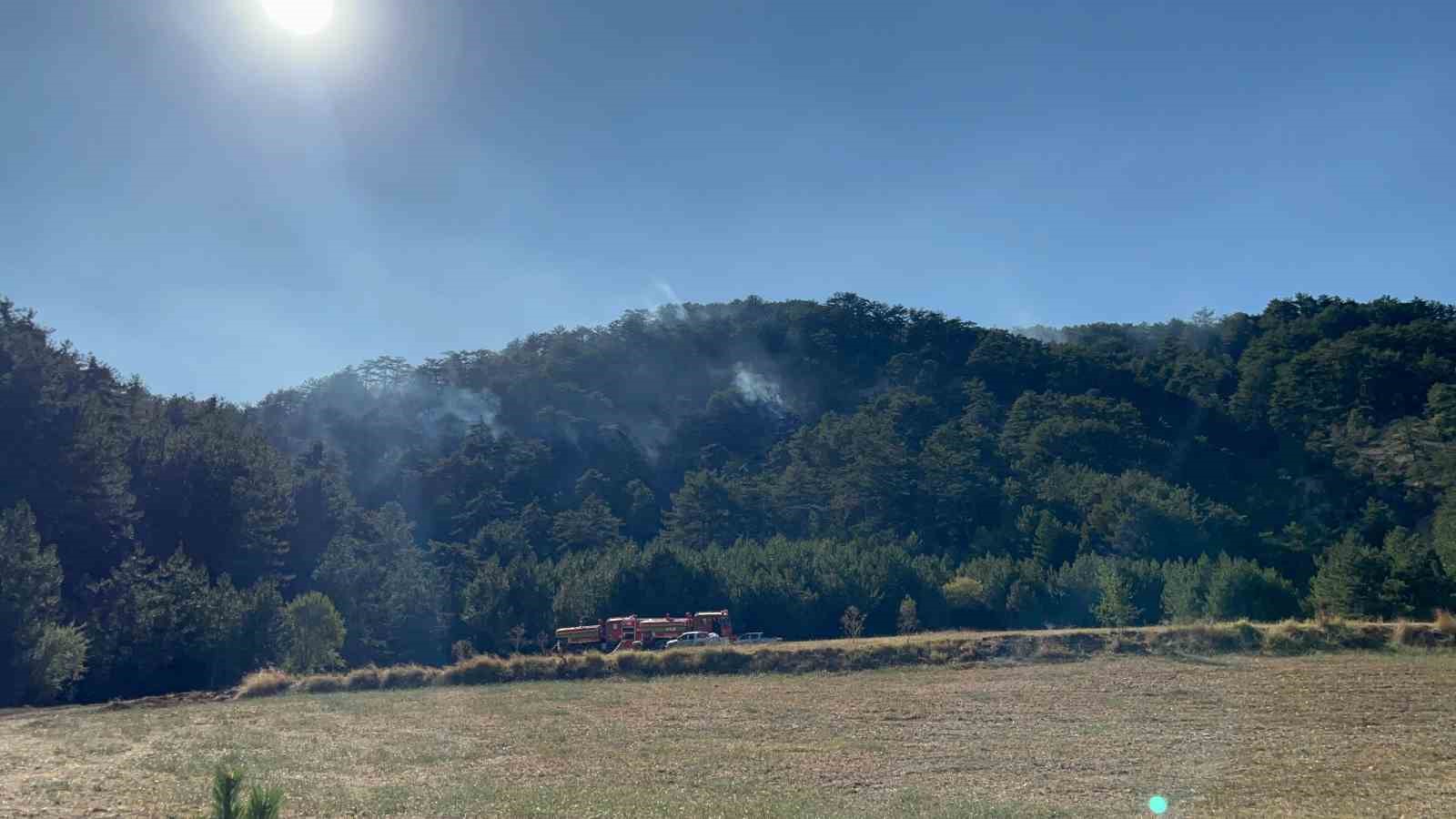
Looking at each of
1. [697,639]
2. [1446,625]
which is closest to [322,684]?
[697,639]

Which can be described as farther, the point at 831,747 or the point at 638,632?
the point at 638,632

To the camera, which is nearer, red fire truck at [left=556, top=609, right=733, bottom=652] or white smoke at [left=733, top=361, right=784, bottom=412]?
red fire truck at [left=556, top=609, right=733, bottom=652]

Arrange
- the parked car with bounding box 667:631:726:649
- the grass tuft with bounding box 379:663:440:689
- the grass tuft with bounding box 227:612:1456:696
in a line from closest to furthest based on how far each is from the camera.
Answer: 1. the grass tuft with bounding box 227:612:1456:696
2. the grass tuft with bounding box 379:663:440:689
3. the parked car with bounding box 667:631:726:649

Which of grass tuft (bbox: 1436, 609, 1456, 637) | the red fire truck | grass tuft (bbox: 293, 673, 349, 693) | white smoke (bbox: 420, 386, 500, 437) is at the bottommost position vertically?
the red fire truck

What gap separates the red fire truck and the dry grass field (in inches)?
795

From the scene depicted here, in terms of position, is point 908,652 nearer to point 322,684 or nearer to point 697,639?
point 697,639

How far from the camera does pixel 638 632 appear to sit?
51375 millimetres

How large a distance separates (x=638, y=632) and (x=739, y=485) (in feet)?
124

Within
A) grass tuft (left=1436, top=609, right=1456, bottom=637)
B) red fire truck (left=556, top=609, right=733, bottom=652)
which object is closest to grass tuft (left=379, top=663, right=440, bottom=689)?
red fire truck (left=556, top=609, right=733, bottom=652)

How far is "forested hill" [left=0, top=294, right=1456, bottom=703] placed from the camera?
45375 mm

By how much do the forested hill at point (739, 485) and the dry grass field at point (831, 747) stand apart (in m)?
16.3

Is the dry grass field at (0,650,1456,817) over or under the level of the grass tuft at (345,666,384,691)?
over

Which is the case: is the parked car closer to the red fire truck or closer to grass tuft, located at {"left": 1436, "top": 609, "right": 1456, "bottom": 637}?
the red fire truck

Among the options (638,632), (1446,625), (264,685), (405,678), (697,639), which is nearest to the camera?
(1446,625)
